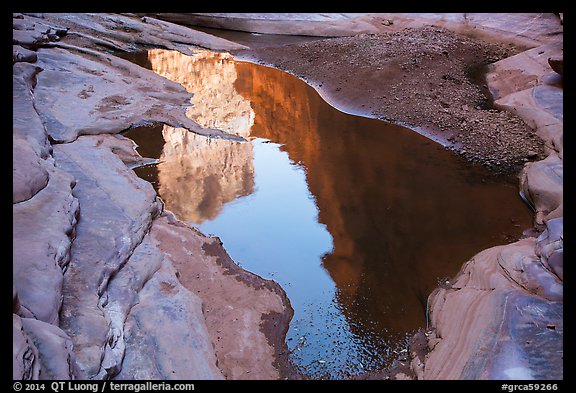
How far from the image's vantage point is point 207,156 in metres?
9.33

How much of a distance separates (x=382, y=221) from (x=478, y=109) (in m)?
4.81

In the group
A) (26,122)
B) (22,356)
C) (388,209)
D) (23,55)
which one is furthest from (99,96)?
(22,356)

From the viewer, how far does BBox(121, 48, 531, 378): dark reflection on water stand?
5551 mm

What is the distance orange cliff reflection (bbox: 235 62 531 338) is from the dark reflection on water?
2 cm

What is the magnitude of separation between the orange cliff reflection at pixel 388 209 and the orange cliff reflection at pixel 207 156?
77 cm

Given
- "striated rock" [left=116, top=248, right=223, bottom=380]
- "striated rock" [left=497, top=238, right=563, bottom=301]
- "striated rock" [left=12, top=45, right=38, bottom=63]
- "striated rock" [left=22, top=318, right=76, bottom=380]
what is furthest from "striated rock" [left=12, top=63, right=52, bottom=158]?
"striated rock" [left=497, top=238, right=563, bottom=301]

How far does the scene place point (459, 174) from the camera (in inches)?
346

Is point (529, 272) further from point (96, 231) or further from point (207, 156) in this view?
point (207, 156)

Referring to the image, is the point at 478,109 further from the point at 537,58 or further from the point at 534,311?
the point at 534,311

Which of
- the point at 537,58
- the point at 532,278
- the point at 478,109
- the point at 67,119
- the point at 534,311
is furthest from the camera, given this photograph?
the point at 537,58

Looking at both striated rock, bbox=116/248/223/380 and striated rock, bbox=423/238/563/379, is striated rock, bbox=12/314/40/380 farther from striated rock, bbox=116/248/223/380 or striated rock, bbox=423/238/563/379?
striated rock, bbox=423/238/563/379

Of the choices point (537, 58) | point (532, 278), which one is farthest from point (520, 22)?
point (532, 278)

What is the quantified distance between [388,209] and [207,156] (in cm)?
337
